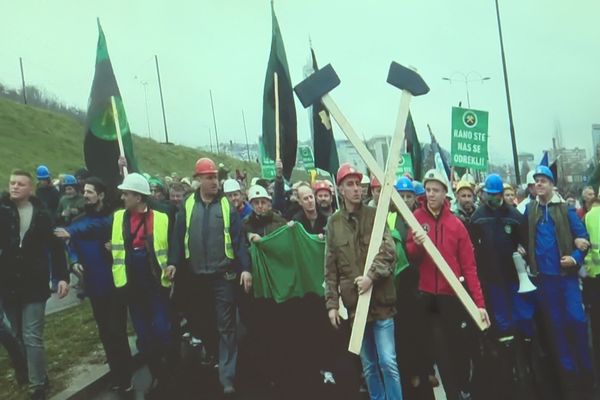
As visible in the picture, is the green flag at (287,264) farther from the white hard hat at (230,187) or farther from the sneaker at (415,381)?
the sneaker at (415,381)

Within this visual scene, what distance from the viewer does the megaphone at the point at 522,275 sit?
218 inches

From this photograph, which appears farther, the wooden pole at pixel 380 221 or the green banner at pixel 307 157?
the green banner at pixel 307 157

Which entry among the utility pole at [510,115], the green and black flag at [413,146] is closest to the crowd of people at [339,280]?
the green and black flag at [413,146]

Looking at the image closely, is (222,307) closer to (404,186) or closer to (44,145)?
(404,186)

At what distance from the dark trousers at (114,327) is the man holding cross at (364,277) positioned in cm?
252

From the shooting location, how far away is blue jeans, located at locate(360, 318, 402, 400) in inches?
178

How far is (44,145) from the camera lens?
3647cm

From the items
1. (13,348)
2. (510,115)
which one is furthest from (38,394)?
(510,115)

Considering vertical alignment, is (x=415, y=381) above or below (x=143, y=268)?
below

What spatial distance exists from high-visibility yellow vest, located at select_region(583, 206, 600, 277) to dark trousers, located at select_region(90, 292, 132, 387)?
5038 mm

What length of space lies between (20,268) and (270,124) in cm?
448

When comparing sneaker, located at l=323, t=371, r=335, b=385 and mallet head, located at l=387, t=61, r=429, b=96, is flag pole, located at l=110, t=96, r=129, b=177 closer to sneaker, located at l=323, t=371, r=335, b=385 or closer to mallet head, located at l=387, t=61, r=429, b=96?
sneaker, located at l=323, t=371, r=335, b=385

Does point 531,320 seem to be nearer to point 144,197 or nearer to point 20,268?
point 144,197

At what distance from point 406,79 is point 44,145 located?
1414 inches
